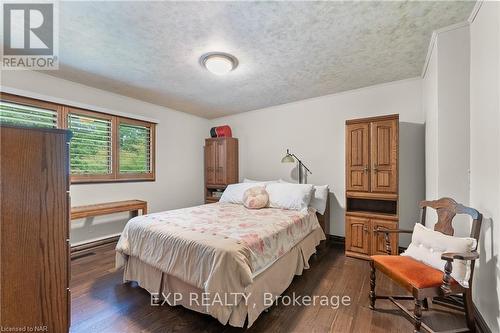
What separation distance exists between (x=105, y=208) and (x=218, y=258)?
2.39 m

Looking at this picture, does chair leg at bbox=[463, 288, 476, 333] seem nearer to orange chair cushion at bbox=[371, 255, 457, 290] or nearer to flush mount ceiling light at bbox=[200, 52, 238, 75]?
orange chair cushion at bbox=[371, 255, 457, 290]

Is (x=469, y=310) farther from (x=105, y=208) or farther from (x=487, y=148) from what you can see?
(x=105, y=208)

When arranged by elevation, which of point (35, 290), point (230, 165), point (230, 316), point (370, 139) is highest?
point (370, 139)

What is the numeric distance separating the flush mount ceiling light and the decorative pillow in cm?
173

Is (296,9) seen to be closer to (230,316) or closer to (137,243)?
(230,316)

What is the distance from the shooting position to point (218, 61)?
95.6 inches

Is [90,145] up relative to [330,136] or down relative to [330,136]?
down

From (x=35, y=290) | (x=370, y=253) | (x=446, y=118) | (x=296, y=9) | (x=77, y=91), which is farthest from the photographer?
(x=77, y=91)

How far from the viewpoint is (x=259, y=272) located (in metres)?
1.86

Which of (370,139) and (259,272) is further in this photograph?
(370,139)

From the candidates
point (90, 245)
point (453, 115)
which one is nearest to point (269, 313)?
point (453, 115)

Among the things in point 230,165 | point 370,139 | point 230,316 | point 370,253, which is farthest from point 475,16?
point 230,165

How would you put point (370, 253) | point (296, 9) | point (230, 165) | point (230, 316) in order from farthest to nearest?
point (230, 165) < point (370, 253) < point (296, 9) < point (230, 316)

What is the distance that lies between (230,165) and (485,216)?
3778 mm
